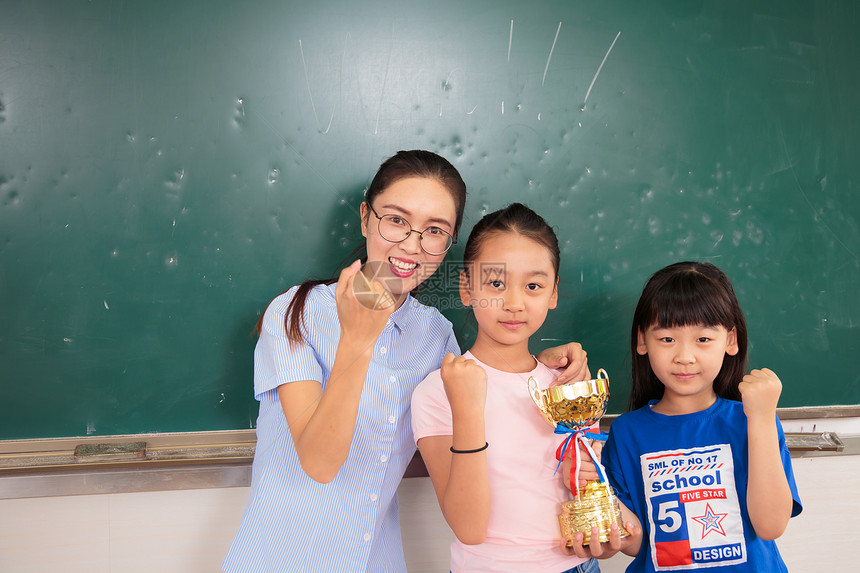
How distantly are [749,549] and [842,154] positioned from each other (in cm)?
109

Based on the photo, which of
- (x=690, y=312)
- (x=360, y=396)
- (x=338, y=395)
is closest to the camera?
(x=338, y=395)


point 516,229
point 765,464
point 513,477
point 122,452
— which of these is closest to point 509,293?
point 516,229

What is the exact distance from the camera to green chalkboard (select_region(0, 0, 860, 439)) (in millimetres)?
1212

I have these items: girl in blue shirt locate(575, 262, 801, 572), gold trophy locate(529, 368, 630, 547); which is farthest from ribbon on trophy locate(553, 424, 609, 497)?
girl in blue shirt locate(575, 262, 801, 572)

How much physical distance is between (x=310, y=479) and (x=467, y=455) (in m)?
0.37

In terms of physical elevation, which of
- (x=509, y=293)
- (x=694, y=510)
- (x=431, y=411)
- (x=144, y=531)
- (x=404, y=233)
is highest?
(x=404, y=233)

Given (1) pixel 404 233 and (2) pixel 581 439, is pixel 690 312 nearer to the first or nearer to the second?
(2) pixel 581 439

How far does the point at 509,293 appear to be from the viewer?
3.50 ft

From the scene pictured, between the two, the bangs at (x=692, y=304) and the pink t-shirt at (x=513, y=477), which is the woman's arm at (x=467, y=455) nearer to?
the pink t-shirt at (x=513, y=477)

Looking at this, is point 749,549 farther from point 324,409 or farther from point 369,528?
point 324,409

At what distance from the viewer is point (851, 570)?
5.19ft

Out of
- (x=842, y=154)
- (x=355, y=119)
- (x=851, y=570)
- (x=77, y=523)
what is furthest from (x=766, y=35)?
(x=77, y=523)

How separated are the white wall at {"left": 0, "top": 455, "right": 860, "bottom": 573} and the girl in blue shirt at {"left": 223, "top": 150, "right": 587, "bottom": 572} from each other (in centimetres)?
23

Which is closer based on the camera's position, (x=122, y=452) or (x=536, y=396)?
(x=536, y=396)
